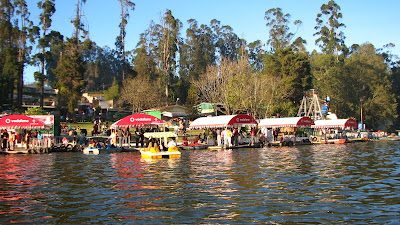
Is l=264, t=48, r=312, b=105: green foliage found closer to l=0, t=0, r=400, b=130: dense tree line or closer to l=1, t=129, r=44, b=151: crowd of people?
l=0, t=0, r=400, b=130: dense tree line

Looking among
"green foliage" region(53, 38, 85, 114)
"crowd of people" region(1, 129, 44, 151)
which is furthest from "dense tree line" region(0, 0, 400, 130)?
"crowd of people" region(1, 129, 44, 151)

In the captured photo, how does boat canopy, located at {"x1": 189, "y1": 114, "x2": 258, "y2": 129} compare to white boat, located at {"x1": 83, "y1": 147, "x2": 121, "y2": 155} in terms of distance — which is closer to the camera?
white boat, located at {"x1": 83, "y1": 147, "x2": 121, "y2": 155}

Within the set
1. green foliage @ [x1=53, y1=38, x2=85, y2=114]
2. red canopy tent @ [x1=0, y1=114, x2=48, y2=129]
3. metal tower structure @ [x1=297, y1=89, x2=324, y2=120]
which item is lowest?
red canopy tent @ [x1=0, y1=114, x2=48, y2=129]

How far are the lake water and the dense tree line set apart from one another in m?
38.0

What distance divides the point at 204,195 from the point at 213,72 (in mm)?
53511

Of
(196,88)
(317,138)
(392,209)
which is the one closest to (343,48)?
(196,88)

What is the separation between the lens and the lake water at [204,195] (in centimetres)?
1077

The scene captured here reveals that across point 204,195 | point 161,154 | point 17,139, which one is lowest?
point 204,195

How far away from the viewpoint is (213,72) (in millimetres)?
66438

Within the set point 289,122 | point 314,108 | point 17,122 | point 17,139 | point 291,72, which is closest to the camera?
point 17,122

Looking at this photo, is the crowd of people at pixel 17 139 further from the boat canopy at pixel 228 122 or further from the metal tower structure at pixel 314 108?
the metal tower structure at pixel 314 108

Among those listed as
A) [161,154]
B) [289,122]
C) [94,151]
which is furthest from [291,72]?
[161,154]

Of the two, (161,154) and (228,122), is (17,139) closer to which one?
(161,154)

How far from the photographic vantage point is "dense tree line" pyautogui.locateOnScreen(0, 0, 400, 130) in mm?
60938
